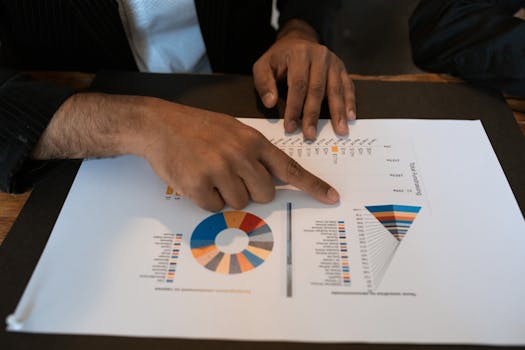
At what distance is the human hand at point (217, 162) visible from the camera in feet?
1.85

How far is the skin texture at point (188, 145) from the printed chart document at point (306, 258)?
32 millimetres

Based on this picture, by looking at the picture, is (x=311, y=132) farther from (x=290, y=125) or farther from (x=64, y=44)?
(x=64, y=44)

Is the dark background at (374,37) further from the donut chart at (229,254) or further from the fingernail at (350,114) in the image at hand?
the donut chart at (229,254)

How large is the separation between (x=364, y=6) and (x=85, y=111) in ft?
4.71

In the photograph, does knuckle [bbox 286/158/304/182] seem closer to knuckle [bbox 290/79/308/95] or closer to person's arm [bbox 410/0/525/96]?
knuckle [bbox 290/79/308/95]

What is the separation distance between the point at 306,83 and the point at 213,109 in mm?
180

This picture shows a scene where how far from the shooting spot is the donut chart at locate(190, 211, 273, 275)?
530mm

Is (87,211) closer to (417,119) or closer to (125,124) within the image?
(125,124)

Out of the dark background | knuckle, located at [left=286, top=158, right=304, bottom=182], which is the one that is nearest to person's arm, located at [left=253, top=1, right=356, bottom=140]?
knuckle, located at [left=286, top=158, right=304, bottom=182]

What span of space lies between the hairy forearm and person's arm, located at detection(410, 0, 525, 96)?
23.3 inches

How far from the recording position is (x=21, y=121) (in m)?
0.59

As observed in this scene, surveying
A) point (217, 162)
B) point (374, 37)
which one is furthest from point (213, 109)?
point (374, 37)

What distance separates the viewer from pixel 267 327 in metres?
0.48

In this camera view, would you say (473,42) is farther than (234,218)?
Yes
